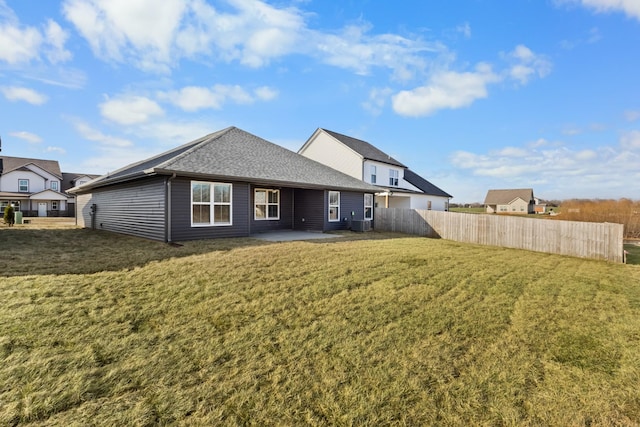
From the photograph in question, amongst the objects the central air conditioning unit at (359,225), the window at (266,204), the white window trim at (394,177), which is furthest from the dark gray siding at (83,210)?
the white window trim at (394,177)

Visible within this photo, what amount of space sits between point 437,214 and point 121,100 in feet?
57.2

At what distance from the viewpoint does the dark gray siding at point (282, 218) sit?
14.4 meters

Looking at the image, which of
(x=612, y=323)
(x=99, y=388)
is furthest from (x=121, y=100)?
(x=612, y=323)

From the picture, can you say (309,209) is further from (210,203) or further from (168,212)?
(168,212)

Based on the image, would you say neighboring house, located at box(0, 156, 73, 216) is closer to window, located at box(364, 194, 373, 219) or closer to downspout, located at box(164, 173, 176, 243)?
downspout, located at box(164, 173, 176, 243)

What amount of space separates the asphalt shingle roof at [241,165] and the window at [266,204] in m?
1.46

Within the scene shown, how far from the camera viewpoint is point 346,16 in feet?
35.6

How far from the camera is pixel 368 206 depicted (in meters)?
18.9

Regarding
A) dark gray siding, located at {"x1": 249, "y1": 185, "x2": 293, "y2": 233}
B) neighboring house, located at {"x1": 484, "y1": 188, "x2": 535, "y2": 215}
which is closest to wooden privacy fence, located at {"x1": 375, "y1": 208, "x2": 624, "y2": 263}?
dark gray siding, located at {"x1": 249, "y1": 185, "x2": 293, "y2": 233}

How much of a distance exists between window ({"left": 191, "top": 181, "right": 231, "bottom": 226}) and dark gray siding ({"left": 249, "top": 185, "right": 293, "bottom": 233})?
262 centimetres

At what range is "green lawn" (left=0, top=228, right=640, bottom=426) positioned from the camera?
8.95 ft

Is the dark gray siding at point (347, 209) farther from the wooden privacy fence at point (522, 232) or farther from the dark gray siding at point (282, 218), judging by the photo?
the wooden privacy fence at point (522, 232)

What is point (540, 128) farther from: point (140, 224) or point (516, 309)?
point (140, 224)

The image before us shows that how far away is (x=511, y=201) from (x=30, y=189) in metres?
76.2
